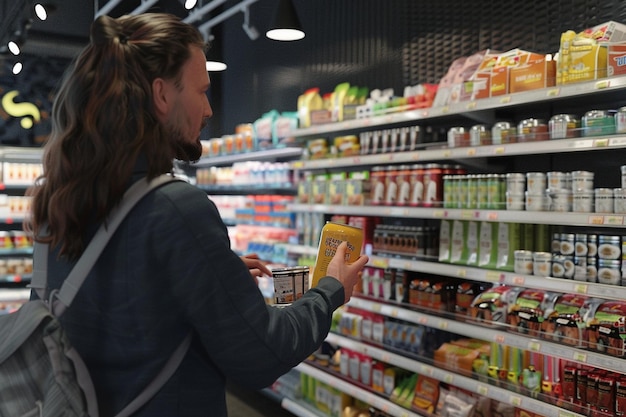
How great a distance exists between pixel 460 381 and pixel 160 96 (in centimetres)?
263

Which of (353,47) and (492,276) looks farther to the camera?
(353,47)

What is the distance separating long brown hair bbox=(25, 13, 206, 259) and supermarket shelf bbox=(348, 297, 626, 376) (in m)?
2.12

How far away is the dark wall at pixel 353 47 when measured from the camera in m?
3.76

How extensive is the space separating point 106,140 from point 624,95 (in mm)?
2592

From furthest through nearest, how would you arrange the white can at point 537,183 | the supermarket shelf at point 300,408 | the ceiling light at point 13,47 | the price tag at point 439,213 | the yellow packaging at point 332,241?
the ceiling light at point 13,47
the supermarket shelf at point 300,408
the price tag at point 439,213
the white can at point 537,183
the yellow packaging at point 332,241

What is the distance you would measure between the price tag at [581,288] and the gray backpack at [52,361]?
6.87 feet

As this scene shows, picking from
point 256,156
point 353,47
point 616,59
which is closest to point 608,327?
point 616,59

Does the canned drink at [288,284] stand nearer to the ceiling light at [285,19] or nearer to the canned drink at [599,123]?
the canned drink at [599,123]

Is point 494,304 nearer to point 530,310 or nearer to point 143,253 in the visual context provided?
point 530,310

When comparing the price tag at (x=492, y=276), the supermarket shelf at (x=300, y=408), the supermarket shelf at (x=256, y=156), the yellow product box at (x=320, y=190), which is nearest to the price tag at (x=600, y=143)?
the price tag at (x=492, y=276)

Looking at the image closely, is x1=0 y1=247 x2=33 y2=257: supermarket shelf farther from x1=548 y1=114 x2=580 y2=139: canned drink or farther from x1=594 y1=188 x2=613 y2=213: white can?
x1=594 y1=188 x2=613 y2=213: white can

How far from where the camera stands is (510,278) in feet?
9.96

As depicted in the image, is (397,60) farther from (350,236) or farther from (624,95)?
(350,236)

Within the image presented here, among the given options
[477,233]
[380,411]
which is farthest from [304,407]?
[477,233]
